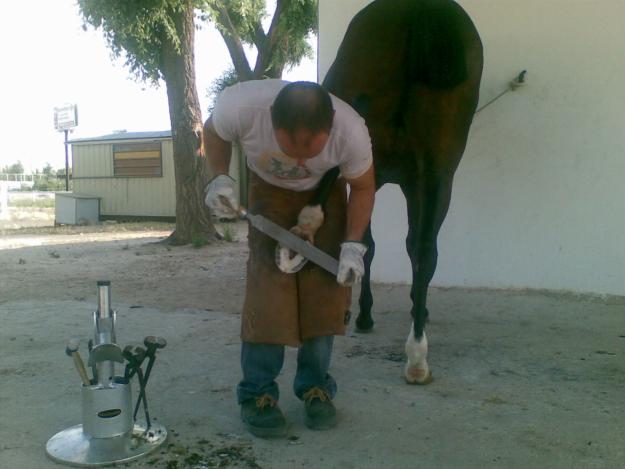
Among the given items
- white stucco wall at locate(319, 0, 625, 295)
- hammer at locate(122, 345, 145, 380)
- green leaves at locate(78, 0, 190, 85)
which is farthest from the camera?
green leaves at locate(78, 0, 190, 85)

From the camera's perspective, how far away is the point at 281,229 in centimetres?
245

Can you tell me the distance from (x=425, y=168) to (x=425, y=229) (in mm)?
320

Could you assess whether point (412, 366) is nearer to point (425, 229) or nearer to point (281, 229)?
point (425, 229)

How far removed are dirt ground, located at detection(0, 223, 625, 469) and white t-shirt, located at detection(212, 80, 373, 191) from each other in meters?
1.02

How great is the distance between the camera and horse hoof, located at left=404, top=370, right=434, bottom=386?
2.94m

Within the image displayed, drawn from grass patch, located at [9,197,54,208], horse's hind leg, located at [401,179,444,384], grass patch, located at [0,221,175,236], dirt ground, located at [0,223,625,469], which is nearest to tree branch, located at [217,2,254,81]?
grass patch, located at [0,221,175,236]

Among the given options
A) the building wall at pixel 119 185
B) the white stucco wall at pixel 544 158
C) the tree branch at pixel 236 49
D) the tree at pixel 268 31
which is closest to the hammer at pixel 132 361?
the white stucco wall at pixel 544 158

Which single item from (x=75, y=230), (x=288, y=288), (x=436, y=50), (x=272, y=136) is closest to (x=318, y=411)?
(x=288, y=288)

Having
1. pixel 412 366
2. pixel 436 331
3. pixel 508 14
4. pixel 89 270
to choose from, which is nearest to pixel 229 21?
pixel 89 270

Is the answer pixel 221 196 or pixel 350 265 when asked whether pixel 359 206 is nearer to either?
pixel 350 265

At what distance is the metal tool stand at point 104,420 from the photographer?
2158 millimetres

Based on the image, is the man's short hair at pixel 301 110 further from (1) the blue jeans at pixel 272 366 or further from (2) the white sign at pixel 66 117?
(2) the white sign at pixel 66 117

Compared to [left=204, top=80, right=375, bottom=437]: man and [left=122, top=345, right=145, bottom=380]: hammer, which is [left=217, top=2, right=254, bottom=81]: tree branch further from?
[left=122, top=345, right=145, bottom=380]: hammer

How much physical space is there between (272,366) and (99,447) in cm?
69
